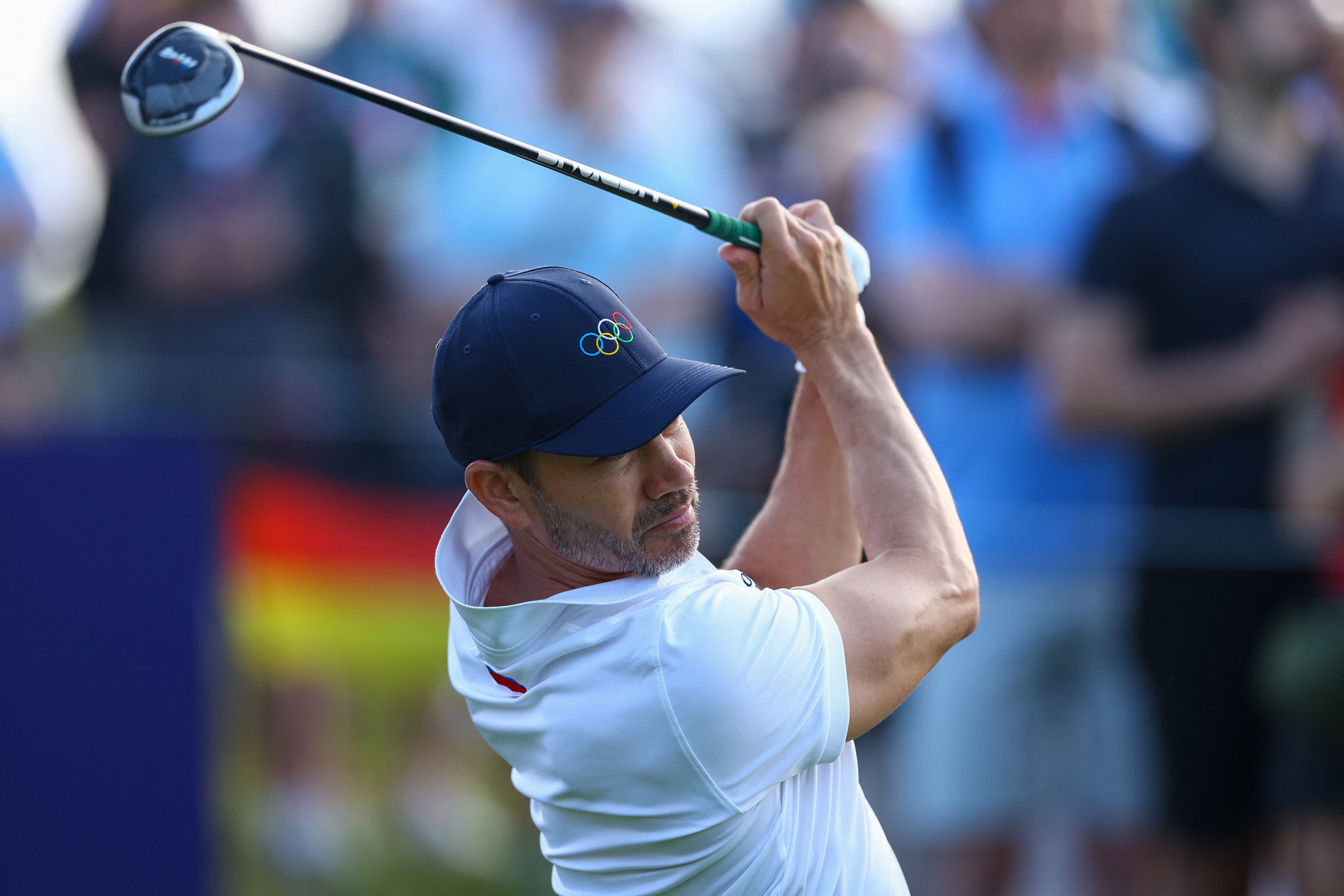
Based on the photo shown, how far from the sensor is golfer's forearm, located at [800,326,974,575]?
7.15ft

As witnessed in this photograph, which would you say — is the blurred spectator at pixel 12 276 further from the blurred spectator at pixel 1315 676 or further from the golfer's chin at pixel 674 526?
the blurred spectator at pixel 1315 676

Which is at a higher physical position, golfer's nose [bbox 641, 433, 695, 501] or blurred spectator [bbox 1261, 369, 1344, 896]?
golfer's nose [bbox 641, 433, 695, 501]

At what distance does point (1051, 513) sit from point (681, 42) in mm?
2901

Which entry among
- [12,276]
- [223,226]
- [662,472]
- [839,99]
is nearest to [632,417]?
[662,472]

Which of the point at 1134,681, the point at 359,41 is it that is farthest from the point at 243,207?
the point at 1134,681

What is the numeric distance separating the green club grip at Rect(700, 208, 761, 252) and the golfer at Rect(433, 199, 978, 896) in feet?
0.06

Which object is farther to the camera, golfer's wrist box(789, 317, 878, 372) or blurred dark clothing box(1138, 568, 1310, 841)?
blurred dark clothing box(1138, 568, 1310, 841)

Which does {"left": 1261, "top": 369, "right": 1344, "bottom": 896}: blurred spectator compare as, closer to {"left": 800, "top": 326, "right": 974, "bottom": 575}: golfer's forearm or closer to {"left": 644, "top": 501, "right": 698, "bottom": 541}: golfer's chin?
{"left": 800, "top": 326, "right": 974, "bottom": 575}: golfer's forearm

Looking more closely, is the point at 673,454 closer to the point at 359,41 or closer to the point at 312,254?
the point at 312,254

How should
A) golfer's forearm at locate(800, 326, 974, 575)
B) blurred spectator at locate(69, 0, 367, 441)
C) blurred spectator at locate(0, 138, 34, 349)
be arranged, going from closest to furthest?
golfer's forearm at locate(800, 326, 974, 575)
blurred spectator at locate(69, 0, 367, 441)
blurred spectator at locate(0, 138, 34, 349)

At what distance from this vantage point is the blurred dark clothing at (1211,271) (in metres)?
4.34

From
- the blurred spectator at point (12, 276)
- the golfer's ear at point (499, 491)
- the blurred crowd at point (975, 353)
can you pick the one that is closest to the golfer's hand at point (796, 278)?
the golfer's ear at point (499, 491)

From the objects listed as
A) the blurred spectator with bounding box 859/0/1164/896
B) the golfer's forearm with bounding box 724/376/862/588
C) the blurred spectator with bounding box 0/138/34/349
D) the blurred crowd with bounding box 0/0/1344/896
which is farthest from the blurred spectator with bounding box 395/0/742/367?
the golfer's forearm with bounding box 724/376/862/588

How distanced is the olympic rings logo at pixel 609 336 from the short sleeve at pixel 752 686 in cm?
38
